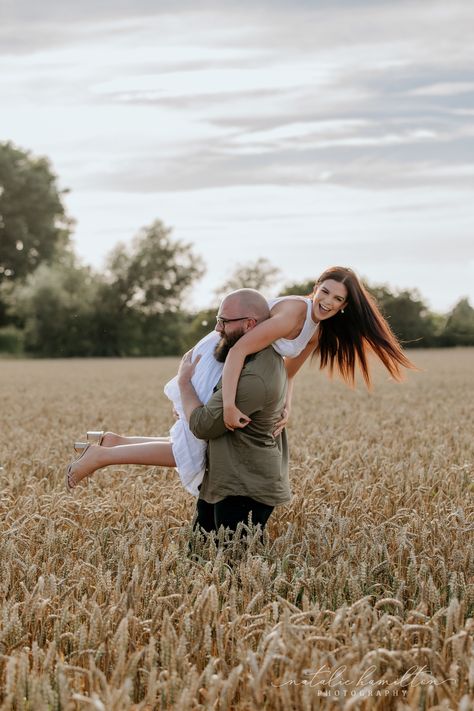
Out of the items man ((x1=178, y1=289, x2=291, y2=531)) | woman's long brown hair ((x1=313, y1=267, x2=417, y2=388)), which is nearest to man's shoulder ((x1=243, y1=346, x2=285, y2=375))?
man ((x1=178, y1=289, x2=291, y2=531))

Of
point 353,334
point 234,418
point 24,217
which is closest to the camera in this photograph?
point 234,418

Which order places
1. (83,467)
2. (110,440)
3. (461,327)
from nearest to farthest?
(83,467)
(110,440)
(461,327)

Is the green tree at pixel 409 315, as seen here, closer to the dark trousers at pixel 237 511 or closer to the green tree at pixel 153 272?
the green tree at pixel 153 272

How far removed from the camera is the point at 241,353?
14.5 feet

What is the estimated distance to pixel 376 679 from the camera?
2887 mm

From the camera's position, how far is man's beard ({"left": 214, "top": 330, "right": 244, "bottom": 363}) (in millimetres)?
4547

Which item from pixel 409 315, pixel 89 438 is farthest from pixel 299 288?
pixel 89 438

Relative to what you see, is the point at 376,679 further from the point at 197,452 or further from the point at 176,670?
the point at 197,452

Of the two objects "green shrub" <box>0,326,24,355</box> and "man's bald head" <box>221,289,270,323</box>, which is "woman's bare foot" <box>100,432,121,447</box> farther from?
"green shrub" <box>0,326,24,355</box>

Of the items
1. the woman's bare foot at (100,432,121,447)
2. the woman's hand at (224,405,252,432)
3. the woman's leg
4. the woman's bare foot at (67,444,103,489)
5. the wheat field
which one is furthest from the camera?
the woman's bare foot at (100,432,121,447)

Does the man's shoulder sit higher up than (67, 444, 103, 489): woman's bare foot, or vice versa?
the man's shoulder

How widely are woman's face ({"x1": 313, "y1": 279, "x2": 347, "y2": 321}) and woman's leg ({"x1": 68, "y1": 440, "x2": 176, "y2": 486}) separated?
118cm

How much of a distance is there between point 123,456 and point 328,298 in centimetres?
154

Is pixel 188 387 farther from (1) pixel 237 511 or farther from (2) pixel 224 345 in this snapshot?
(1) pixel 237 511
